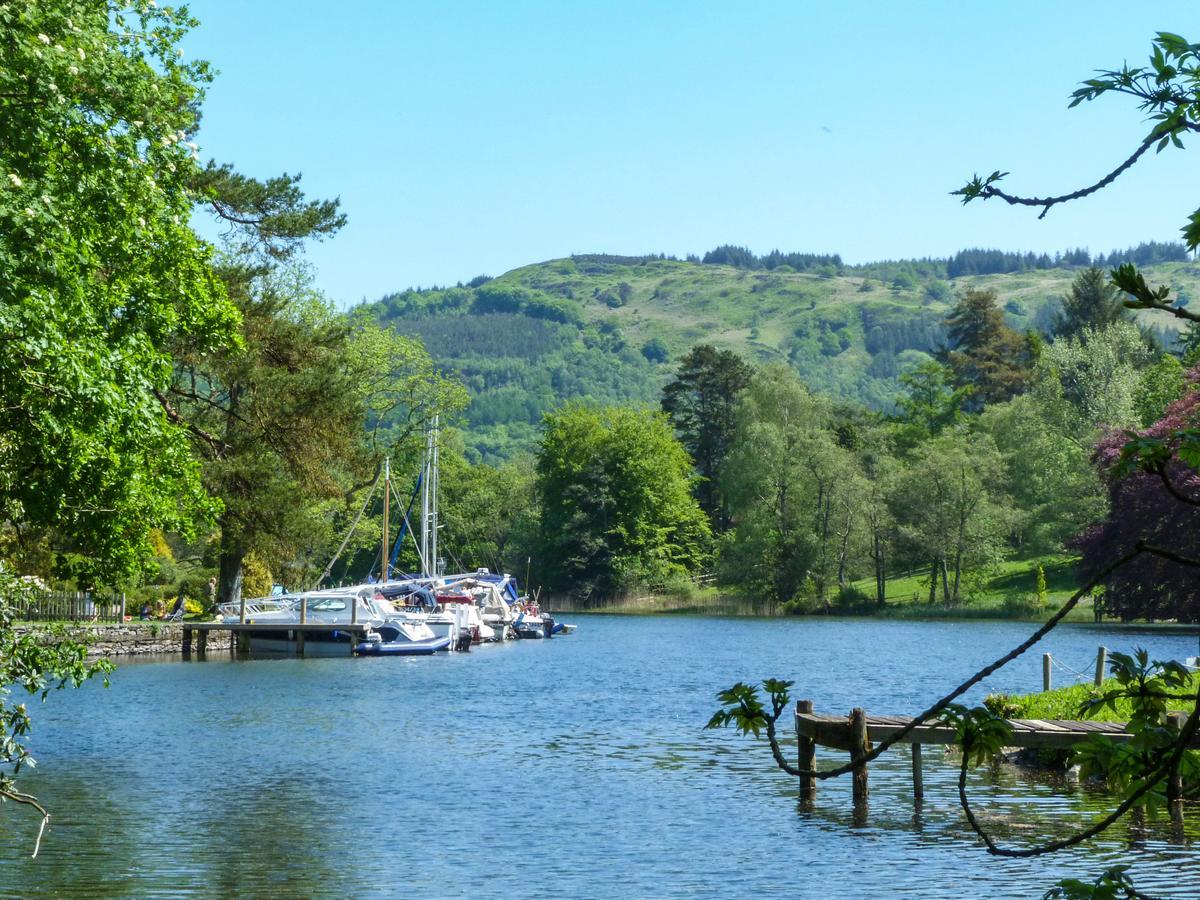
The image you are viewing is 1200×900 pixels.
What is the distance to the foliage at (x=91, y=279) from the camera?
1545 centimetres

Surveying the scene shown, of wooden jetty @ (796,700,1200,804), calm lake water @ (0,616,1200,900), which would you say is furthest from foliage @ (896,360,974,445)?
wooden jetty @ (796,700,1200,804)

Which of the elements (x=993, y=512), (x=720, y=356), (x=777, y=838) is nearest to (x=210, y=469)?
(x=777, y=838)

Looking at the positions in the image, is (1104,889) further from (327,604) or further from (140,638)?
(327,604)

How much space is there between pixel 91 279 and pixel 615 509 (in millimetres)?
94481

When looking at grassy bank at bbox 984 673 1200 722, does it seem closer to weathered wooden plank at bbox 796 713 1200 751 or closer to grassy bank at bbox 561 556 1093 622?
weathered wooden plank at bbox 796 713 1200 751

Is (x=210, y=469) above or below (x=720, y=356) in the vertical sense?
below

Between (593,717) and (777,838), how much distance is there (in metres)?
16.7

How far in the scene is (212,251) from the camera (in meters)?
24.9

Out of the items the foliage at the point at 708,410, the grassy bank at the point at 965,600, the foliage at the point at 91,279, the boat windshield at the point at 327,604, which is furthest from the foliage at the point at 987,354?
the foliage at the point at 91,279

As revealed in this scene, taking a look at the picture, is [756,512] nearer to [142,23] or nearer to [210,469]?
[210,469]

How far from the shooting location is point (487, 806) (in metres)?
21.9

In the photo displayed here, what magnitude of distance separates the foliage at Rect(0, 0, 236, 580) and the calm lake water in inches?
172

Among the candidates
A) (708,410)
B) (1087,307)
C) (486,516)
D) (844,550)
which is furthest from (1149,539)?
(486,516)

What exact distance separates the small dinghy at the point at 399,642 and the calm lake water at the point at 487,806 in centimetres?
1462
